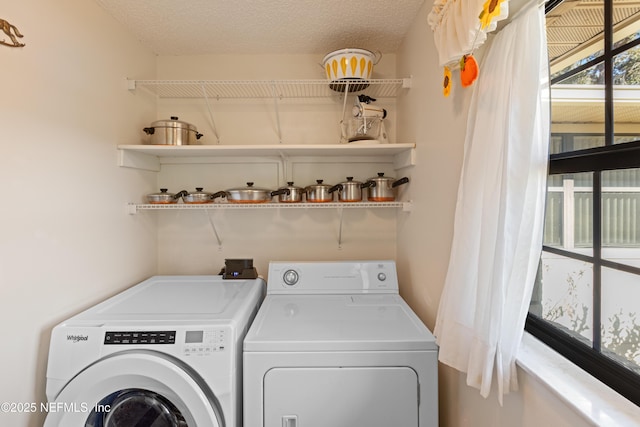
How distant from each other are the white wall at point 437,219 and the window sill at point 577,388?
3 cm

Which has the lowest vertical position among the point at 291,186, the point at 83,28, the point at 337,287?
the point at 337,287

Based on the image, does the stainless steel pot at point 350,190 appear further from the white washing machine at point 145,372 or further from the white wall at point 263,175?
the white washing machine at point 145,372

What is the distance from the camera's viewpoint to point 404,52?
193cm

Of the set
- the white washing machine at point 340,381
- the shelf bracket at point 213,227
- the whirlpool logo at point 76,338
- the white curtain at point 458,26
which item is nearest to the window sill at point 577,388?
the white washing machine at point 340,381

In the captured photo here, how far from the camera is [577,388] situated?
0.74 m

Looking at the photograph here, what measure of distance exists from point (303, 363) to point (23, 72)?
1570mm

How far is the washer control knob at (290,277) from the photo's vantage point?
6.12 feet

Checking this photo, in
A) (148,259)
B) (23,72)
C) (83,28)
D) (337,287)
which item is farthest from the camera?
(148,259)

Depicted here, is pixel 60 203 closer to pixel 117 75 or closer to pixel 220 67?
pixel 117 75

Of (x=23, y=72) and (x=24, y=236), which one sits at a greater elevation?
(x=23, y=72)

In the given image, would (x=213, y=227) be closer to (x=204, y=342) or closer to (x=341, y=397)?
(x=204, y=342)

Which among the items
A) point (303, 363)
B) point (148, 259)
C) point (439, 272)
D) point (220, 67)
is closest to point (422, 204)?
point (439, 272)

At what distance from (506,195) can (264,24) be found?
1.62m

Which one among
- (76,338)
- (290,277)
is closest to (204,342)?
(76,338)
